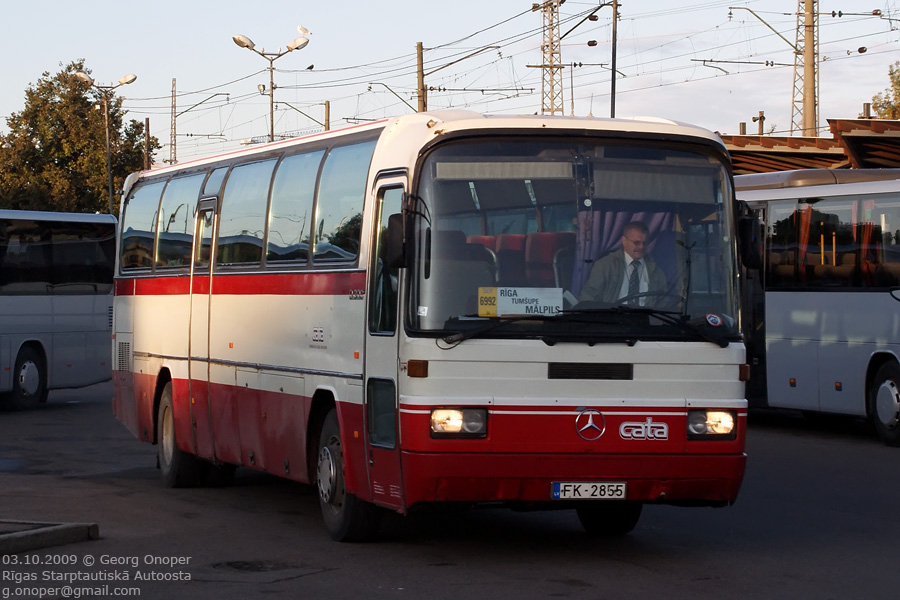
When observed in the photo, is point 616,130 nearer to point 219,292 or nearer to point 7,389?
point 219,292

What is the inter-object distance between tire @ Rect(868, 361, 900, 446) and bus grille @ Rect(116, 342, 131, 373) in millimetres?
9377

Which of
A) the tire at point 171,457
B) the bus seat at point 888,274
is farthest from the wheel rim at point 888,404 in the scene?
the tire at point 171,457

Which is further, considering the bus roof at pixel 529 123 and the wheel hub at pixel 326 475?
the wheel hub at pixel 326 475

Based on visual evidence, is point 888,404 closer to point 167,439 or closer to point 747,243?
point 167,439

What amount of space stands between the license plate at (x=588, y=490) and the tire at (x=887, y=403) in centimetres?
1037

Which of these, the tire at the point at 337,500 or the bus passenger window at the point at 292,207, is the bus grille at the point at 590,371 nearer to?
the tire at the point at 337,500

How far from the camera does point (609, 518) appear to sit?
1119cm

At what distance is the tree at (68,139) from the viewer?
64125 mm

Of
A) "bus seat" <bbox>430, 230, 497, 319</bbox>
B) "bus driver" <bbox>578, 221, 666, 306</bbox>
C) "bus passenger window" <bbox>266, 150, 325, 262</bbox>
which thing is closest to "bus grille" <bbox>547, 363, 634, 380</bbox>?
"bus driver" <bbox>578, 221, 666, 306</bbox>

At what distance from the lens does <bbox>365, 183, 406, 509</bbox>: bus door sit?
978 cm

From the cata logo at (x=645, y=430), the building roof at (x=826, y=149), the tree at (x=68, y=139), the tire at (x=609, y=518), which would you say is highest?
the tree at (x=68, y=139)

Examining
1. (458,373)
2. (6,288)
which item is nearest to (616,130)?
(458,373)

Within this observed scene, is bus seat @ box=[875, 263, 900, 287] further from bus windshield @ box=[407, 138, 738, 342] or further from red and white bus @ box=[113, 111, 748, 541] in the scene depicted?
bus windshield @ box=[407, 138, 738, 342]

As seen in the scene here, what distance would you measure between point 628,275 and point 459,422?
1.44 m
